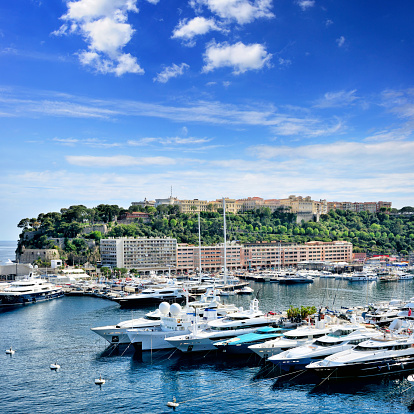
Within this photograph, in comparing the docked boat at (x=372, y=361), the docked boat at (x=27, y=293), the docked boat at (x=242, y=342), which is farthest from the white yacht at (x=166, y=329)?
the docked boat at (x=27, y=293)

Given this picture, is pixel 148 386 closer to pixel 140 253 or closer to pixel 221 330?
pixel 221 330

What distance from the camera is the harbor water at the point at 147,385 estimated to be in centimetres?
1831

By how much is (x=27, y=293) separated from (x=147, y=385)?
31116mm

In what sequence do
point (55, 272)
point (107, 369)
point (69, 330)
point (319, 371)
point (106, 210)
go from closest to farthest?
point (319, 371) < point (107, 369) < point (69, 330) < point (55, 272) < point (106, 210)

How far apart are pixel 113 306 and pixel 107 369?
21668 millimetres

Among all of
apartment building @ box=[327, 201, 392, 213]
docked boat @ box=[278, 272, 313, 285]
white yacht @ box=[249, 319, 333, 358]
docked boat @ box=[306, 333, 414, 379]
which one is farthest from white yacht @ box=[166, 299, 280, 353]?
apartment building @ box=[327, 201, 392, 213]

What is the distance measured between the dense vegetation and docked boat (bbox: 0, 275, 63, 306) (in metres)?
23.3

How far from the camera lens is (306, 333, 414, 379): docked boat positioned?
20672 millimetres

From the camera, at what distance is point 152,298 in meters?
46.4

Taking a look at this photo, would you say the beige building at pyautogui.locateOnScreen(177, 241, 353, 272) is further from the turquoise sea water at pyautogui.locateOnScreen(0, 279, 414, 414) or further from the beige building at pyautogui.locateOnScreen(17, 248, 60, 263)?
the turquoise sea water at pyautogui.locateOnScreen(0, 279, 414, 414)

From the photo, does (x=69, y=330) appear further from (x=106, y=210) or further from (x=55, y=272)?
(x=106, y=210)

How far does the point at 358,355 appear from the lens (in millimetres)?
21312

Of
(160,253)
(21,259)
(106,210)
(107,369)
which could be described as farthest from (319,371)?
(106,210)

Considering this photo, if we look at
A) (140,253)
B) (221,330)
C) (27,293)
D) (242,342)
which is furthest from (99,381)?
(140,253)
